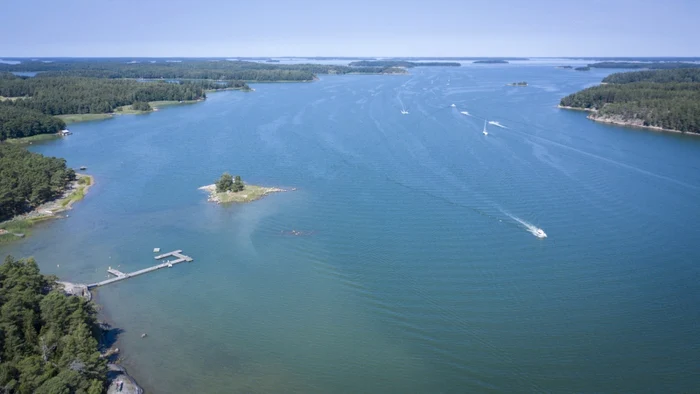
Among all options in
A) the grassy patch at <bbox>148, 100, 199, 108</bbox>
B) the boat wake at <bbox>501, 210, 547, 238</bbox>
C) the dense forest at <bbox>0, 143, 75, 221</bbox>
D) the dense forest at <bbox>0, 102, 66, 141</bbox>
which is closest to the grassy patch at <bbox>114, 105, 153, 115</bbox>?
the grassy patch at <bbox>148, 100, 199, 108</bbox>

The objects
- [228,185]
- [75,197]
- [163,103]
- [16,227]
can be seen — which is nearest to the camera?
[16,227]

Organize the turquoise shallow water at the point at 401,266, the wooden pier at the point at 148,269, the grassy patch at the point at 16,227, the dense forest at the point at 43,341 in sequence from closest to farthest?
the dense forest at the point at 43,341
the turquoise shallow water at the point at 401,266
the wooden pier at the point at 148,269
the grassy patch at the point at 16,227

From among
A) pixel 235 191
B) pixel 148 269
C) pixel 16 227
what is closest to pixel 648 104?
pixel 235 191

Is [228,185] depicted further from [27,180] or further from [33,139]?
[33,139]

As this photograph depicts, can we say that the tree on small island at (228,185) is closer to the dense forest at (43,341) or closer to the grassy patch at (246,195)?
the grassy patch at (246,195)

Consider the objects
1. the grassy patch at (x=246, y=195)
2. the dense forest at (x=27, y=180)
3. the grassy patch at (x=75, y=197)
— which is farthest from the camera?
the grassy patch at (x=246, y=195)

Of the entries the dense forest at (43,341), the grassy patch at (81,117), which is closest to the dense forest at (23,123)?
the grassy patch at (81,117)

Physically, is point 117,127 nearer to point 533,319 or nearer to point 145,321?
point 145,321

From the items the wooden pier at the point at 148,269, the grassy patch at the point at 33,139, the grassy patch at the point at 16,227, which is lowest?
the wooden pier at the point at 148,269
